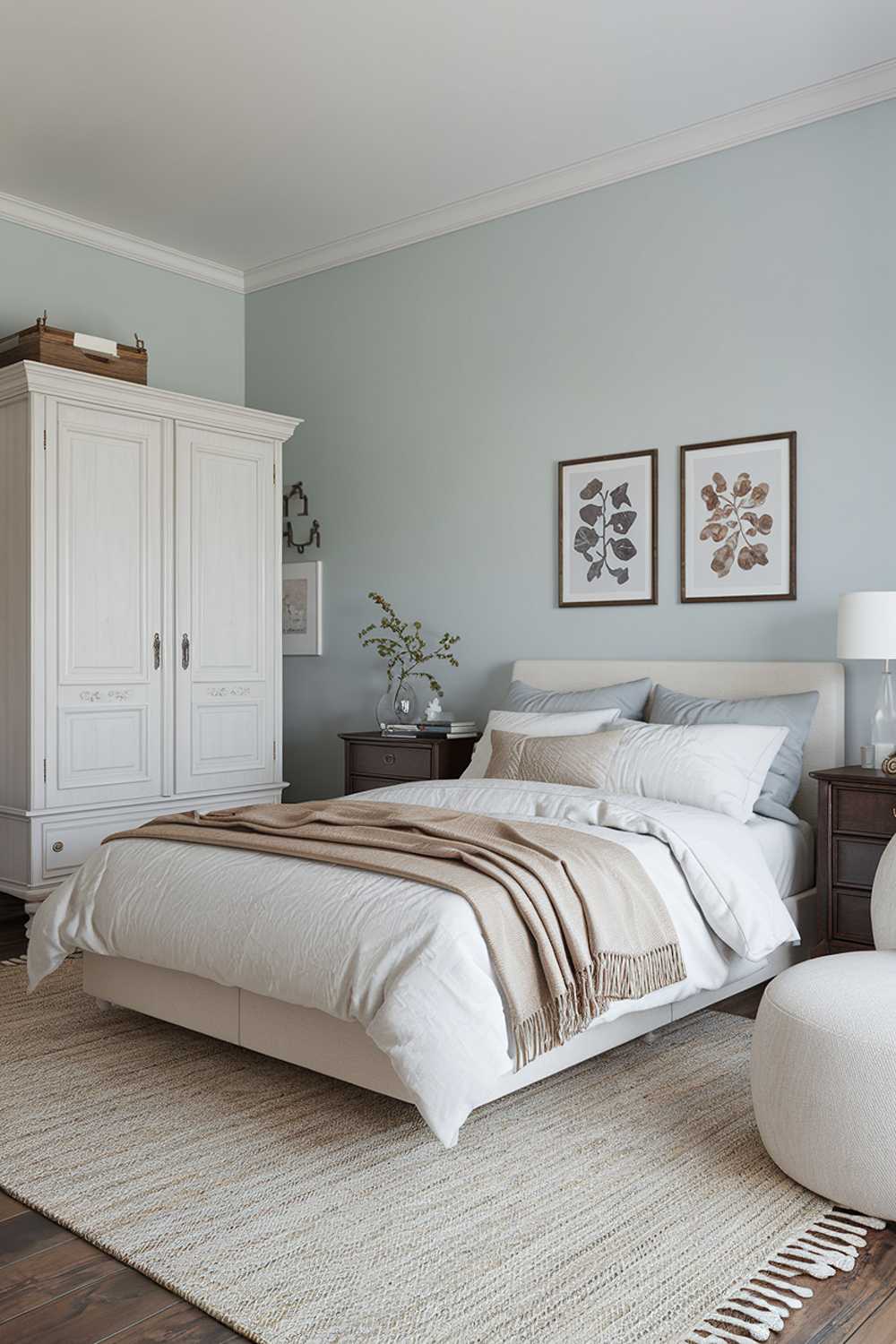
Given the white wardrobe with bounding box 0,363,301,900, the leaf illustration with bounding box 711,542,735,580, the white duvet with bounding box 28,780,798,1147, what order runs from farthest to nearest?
1. the white wardrobe with bounding box 0,363,301,900
2. the leaf illustration with bounding box 711,542,735,580
3. the white duvet with bounding box 28,780,798,1147

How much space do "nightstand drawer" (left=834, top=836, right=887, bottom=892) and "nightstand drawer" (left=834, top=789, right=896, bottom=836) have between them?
38mm

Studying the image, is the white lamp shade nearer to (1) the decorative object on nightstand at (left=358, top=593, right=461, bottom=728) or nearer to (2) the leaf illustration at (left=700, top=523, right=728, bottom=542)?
(2) the leaf illustration at (left=700, top=523, right=728, bottom=542)

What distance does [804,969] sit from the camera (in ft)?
8.25

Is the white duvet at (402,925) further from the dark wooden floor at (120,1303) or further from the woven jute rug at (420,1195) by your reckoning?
the dark wooden floor at (120,1303)

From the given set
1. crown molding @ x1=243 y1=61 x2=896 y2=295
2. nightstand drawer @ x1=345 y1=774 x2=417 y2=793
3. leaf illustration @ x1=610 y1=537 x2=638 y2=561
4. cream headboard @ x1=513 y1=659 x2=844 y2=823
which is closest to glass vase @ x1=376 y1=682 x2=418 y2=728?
nightstand drawer @ x1=345 y1=774 x2=417 y2=793

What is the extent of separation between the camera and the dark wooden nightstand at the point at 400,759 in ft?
15.7

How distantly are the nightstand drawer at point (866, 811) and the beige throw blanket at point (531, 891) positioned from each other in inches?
37.2

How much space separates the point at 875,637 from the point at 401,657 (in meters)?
2.41

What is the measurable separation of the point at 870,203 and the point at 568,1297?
355cm

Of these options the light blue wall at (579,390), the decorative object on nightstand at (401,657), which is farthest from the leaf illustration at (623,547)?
the decorative object on nightstand at (401,657)

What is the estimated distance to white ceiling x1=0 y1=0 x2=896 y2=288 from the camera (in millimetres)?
3633

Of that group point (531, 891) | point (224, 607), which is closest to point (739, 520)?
point (531, 891)

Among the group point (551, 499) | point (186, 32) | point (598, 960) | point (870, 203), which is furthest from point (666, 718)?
point (186, 32)

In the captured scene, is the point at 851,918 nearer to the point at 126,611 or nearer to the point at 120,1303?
the point at 120,1303
